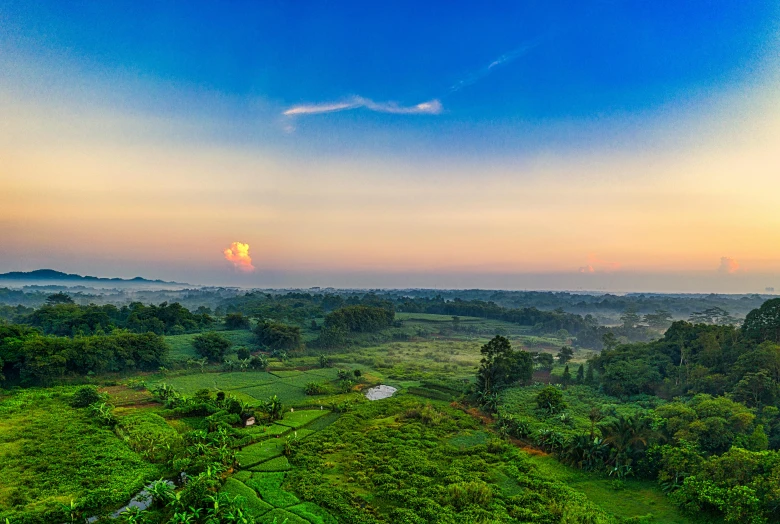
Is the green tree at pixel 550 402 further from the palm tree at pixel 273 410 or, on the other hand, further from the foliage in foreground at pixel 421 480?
the palm tree at pixel 273 410

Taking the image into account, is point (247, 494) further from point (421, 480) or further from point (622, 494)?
point (622, 494)

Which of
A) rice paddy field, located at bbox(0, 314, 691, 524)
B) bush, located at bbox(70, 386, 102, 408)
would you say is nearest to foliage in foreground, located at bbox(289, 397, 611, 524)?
rice paddy field, located at bbox(0, 314, 691, 524)

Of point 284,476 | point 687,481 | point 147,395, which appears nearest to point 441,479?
point 284,476

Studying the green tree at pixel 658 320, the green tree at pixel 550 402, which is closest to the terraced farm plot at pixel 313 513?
the green tree at pixel 550 402

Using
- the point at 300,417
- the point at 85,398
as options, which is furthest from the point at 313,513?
the point at 85,398

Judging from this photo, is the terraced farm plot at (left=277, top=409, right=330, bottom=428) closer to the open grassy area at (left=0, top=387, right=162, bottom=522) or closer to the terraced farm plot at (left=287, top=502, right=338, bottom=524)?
the open grassy area at (left=0, top=387, right=162, bottom=522)

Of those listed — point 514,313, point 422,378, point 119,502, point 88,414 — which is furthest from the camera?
point 514,313

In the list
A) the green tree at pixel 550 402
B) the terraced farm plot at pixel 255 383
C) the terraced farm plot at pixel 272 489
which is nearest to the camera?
the terraced farm plot at pixel 272 489

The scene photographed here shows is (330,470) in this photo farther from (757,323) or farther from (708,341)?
(757,323)
